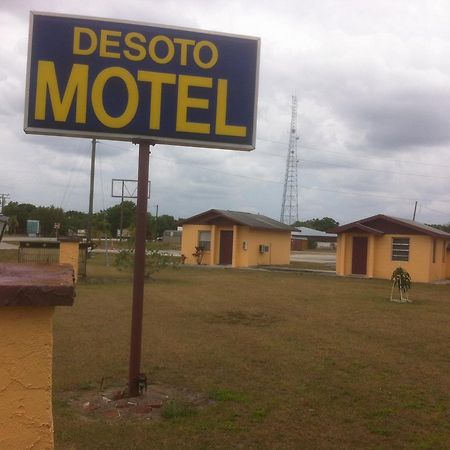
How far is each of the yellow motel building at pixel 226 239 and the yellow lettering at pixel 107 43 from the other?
1034 inches

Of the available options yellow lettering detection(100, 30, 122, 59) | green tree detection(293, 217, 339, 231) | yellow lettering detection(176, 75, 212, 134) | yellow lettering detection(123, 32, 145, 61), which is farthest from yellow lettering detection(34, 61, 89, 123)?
green tree detection(293, 217, 339, 231)

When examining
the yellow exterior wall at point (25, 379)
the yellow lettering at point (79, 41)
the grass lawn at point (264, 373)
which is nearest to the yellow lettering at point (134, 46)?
the yellow lettering at point (79, 41)

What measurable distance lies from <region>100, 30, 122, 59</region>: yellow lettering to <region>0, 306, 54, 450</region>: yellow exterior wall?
410cm

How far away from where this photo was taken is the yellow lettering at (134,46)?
6039mm

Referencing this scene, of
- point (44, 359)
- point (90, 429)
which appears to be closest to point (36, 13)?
point (90, 429)

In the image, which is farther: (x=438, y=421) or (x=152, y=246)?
(x=152, y=246)

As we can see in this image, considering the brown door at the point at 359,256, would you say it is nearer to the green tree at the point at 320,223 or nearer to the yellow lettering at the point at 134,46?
the yellow lettering at the point at 134,46

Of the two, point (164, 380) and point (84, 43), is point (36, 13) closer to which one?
point (84, 43)

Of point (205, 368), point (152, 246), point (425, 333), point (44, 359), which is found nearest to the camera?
point (44, 359)

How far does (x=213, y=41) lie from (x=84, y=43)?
4.40 ft

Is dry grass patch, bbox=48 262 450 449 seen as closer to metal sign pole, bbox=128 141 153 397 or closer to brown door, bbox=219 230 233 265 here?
metal sign pole, bbox=128 141 153 397

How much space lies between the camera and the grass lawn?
17.0 ft

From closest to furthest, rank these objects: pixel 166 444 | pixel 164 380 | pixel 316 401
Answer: pixel 166 444, pixel 316 401, pixel 164 380

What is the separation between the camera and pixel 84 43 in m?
5.95
